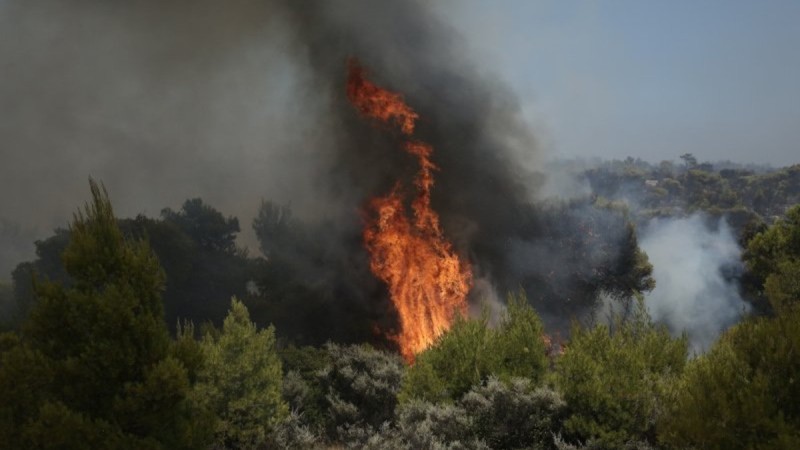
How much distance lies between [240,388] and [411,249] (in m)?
21.5

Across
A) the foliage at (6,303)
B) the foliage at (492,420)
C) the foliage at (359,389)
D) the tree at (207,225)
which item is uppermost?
the tree at (207,225)

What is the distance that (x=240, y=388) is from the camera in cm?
2192

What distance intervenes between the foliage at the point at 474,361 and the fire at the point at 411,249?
16.8 meters

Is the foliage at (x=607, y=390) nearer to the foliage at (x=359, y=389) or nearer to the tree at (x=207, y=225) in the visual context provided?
the foliage at (x=359, y=389)

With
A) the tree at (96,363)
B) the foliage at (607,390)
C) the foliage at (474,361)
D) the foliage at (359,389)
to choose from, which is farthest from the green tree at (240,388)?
the foliage at (607,390)

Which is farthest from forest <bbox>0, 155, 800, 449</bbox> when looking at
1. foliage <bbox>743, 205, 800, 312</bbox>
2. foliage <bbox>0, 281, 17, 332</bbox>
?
foliage <bbox>0, 281, 17, 332</bbox>

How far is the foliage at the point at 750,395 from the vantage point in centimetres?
1214

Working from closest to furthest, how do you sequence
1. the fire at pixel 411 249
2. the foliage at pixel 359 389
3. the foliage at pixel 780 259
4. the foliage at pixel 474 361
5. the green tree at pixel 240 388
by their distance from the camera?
the foliage at pixel 474 361
the green tree at pixel 240 388
the foliage at pixel 359 389
the foliage at pixel 780 259
the fire at pixel 411 249

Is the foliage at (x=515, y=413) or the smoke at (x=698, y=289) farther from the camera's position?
the smoke at (x=698, y=289)

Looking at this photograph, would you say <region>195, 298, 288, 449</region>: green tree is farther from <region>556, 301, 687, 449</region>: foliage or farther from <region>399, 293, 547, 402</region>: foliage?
<region>556, 301, 687, 449</region>: foliage

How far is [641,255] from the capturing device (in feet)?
164

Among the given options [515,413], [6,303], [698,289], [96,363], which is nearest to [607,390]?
[515,413]

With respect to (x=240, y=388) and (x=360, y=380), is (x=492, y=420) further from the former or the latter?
(x=240, y=388)

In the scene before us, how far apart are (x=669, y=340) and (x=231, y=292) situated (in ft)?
158
